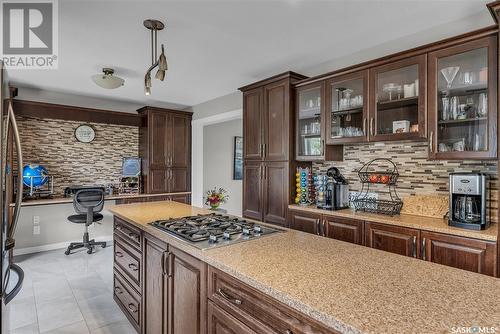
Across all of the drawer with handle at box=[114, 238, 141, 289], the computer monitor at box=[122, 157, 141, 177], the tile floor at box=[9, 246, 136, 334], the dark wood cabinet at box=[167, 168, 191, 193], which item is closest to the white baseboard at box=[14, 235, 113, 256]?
the tile floor at box=[9, 246, 136, 334]

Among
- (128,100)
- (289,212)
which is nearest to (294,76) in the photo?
(289,212)

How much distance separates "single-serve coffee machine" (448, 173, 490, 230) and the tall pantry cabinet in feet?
5.02

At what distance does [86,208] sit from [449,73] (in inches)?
180

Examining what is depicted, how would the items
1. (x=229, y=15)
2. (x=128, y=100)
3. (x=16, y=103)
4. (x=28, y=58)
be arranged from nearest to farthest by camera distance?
1. (x=229, y=15)
2. (x=28, y=58)
3. (x=16, y=103)
4. (x=128, y=100)

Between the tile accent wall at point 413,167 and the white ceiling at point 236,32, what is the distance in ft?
3.29

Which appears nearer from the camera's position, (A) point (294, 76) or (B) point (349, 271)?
(B) point (349, 271)

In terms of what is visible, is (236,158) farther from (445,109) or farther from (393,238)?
(445,109)

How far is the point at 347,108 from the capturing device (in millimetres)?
2883

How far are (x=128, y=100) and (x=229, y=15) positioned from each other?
3550 mm

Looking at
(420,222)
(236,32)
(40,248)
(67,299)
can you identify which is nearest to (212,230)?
(420,222)

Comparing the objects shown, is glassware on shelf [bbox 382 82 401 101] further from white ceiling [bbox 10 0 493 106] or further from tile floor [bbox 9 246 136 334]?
tile floor [bbox 9 246 136 334]

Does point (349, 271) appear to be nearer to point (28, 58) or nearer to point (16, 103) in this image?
point (28, 58)

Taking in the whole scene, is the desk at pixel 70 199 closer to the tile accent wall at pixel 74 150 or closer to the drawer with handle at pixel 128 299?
the tile accent wall at pixel 74 150

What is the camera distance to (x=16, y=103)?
4156mm
